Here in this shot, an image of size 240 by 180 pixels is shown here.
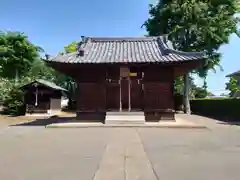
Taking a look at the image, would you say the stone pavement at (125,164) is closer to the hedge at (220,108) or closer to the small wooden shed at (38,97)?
the hedge at (220,108)

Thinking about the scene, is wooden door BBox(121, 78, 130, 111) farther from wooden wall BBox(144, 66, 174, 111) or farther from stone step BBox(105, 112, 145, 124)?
stone step BBox(105, 112, 145, 124)

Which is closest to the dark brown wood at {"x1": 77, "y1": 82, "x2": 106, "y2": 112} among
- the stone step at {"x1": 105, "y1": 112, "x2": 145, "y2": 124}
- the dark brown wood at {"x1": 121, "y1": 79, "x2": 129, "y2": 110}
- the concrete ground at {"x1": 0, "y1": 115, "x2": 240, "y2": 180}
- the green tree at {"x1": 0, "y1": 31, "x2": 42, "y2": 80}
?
the stone step at {"x1": 105, "y1": 112, "x2": 145, "y2": 124}

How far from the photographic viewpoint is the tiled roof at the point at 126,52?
53.5 feet

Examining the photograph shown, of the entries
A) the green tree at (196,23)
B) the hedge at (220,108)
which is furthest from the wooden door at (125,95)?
the green tree at (196,23)

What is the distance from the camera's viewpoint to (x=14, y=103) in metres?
29.4

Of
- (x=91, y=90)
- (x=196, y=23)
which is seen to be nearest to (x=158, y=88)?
(x=91, y=90)

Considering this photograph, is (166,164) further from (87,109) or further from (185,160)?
(87,109)

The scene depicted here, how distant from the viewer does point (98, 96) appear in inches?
669

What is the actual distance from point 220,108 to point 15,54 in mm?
27404

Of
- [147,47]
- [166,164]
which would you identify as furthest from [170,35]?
[166,164]

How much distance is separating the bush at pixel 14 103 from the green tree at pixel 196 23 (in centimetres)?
1468

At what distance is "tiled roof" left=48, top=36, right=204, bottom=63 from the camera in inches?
642

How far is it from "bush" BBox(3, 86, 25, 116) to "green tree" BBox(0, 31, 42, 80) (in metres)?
12.3

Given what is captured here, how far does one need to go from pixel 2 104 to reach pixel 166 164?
2701cm
